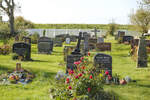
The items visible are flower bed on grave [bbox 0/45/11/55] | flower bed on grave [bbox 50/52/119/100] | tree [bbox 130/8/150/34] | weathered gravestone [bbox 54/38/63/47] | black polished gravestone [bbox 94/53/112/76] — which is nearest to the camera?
flower bed on grave [bbox 50/52/119/100]

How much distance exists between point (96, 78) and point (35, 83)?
157 inches

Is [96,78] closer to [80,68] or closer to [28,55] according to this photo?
[80,68]

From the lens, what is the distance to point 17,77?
10961 millimetres

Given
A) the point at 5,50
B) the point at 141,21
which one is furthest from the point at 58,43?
the point at 141,21

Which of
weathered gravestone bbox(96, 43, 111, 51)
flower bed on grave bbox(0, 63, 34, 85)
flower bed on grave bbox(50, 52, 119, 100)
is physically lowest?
flower bed on grave bbox(0, 63, 34, 85)

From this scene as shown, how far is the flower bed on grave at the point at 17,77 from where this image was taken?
1064 cm

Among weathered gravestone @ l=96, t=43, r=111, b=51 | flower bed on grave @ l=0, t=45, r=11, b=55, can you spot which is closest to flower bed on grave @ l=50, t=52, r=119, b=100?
flower bed on grave @ l=0, t=45, r=11, b=55

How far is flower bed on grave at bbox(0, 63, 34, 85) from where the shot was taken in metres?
10.6

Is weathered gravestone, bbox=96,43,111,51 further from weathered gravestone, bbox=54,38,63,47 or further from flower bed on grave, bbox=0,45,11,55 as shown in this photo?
flower bed on grave, bbox=0,45,11,55

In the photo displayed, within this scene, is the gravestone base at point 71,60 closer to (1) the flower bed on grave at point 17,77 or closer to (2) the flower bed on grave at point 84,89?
(1) the flower bed on grave at point 17,77

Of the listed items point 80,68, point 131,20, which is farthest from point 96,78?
point 131,20

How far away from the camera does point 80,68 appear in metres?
8.16

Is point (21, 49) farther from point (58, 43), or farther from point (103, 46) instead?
point (58, 43)

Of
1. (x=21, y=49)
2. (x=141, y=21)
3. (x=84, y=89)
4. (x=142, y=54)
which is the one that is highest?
(x=141, y=21)
